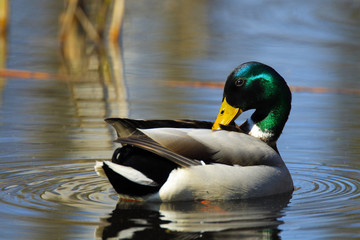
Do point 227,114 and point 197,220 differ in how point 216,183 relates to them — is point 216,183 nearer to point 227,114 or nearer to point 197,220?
point 197,220

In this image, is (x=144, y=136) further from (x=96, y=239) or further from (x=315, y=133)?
(x=315, y=133)

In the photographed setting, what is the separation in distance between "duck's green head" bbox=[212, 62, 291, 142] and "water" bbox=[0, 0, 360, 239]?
0.51 meters

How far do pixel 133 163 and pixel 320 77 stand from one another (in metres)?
6.67

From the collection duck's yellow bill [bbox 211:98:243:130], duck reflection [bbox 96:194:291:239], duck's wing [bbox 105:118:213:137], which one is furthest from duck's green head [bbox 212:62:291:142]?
duck reflection [bbox 96:194:291:239]

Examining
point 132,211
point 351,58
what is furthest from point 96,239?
point 351,58

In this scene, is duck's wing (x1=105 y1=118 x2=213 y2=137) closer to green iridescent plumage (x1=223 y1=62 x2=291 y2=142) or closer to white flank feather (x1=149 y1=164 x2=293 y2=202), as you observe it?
white flank feather (x1=149 y1=164 x2=293 y2=202)

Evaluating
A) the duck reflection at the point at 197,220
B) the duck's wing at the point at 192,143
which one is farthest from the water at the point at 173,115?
the duck's wing at the point at 192,143

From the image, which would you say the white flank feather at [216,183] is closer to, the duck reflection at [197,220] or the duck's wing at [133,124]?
the duck reflection at [197,220]

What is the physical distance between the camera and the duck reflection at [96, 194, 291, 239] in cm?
488

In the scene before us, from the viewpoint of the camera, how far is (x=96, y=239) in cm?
475

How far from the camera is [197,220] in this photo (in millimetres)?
5254

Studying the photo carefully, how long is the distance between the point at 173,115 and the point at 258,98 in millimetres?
2591

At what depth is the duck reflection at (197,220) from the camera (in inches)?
192

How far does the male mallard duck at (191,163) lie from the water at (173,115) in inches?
4.8
